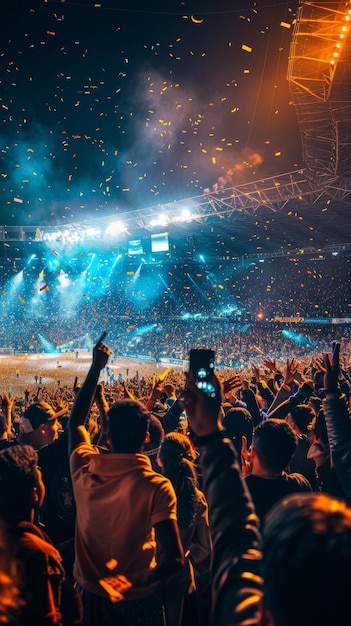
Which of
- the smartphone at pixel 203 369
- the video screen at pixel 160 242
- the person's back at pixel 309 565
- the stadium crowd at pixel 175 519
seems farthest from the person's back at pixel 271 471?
the video screen at pixel 160 242

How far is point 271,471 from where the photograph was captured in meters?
2.50

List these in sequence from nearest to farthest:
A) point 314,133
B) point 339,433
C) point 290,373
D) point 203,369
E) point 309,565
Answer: point 309,565 < point 203,369 < point 339,433 < point 290,373 < point 314,133

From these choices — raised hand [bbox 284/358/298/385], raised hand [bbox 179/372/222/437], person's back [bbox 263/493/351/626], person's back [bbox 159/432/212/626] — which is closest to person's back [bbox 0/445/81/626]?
raised hand [bbox 179/372/222/437]

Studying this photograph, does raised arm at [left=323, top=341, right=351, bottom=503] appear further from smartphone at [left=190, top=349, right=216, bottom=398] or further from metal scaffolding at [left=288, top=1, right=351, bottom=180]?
metal scaffolding at [left=288, top=1, right=351, bottom=180]

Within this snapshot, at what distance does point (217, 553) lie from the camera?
1.37 m

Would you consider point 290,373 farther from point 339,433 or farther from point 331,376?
point 339,433

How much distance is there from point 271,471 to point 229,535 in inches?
47.9

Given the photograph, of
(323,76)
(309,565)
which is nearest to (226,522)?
(309,565)

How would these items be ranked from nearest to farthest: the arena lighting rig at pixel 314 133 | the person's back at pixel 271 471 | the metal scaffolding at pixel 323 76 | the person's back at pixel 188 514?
the person's back at pixel 271 471, the person's back at pixel 188 514, the metal scaffolding at pixel 323 76, the arena lighting rig at pixel 314 133

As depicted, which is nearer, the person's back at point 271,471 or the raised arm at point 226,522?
the raised arm at point 226,522

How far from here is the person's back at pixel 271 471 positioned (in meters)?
2.43

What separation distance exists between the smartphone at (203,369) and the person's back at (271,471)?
0.90 meters

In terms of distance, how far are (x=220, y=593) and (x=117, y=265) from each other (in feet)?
159

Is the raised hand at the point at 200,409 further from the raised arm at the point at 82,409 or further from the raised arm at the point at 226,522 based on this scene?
the raised arm at the point at 82,409
